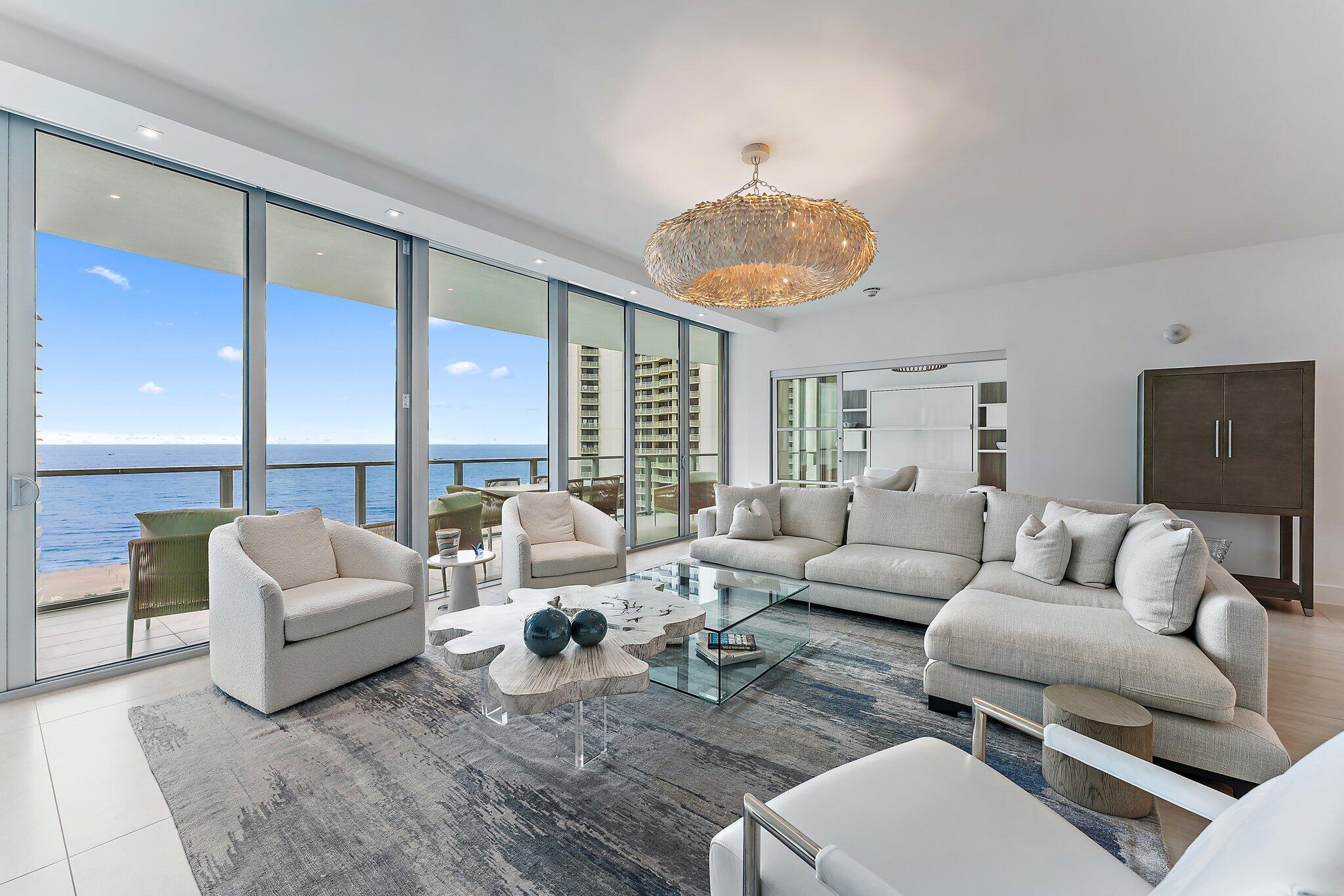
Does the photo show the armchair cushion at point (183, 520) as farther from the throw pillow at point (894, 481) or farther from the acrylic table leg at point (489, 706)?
the throw pillow at point (894, 481)

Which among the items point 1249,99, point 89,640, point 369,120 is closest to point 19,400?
point 89,640

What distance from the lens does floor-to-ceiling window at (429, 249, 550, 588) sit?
4.20 meters

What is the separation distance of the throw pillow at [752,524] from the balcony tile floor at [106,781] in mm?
2683

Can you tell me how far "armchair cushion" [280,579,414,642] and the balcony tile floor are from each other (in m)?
0.63

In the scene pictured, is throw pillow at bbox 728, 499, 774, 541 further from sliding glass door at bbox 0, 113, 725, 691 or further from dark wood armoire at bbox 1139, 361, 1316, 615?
dark wood armoire at bbox 1139, 361, 1316, 615

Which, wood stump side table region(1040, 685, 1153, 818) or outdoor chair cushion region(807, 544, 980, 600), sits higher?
outdoor chair cushion region(807, 544, 980, 600)

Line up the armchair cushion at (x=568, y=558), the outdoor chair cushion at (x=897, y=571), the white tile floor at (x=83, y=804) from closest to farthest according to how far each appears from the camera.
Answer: the white tile floor at (x=83, y=804), the outdoor chair cushion at (x=897, y=571), the armchair cushion at (x=568, y=558)

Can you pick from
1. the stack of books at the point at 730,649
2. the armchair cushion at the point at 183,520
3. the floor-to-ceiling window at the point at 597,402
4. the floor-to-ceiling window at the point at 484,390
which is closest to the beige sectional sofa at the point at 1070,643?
the stack of books at the point at 730,649

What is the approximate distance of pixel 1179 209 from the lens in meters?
3.63

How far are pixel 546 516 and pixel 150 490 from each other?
7.17 ft

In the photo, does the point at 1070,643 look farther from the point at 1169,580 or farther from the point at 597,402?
the point at 597,402

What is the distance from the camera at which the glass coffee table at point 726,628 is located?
244cm

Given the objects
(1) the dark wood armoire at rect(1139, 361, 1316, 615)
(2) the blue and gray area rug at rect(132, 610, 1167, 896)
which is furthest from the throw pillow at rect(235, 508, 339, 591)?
(1) the dark wood armoire at rect(1139, 361, 1316, 615)

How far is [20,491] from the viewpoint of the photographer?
2533mm
